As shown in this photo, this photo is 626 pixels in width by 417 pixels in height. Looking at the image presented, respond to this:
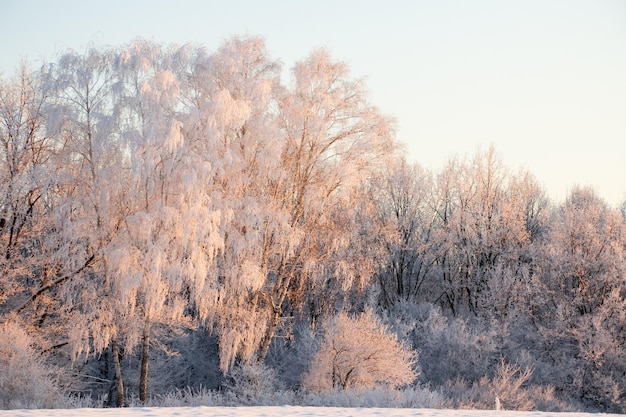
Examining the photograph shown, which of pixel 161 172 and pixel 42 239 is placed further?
pixel 42 239

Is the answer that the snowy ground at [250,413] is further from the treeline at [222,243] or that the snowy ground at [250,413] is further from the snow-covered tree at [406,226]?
the snow-covered tree at [406,226]

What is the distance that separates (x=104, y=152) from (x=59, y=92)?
6.25ft

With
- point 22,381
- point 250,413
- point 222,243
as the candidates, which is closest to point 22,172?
point 222,243

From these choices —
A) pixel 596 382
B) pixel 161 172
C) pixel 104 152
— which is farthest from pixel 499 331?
pixel 104 152

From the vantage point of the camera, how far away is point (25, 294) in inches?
719

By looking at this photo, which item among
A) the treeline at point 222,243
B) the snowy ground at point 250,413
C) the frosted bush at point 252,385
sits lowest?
the frosted bush at point 252,385

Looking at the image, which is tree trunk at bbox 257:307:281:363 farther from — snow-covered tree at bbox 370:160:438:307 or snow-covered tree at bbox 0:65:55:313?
snow-covered tree at bbox 370:160:438:307

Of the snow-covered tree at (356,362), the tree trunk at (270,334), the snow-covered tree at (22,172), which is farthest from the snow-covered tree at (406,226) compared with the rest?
the snow-covered tree at (22,172)

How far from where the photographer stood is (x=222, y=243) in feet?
50.1

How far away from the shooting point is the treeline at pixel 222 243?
14695 mm

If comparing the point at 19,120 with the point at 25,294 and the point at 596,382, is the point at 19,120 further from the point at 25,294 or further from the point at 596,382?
the point at 596,382

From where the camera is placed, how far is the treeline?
1470 cm

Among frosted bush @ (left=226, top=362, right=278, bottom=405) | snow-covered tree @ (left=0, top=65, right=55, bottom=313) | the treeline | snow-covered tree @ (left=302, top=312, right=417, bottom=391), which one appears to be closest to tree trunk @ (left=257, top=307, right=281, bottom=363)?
the treeline

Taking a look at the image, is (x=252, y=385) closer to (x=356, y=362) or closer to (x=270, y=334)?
(x=270, y=334)
